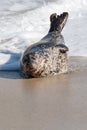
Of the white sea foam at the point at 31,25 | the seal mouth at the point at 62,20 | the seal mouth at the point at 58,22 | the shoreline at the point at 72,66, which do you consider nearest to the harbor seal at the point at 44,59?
the shoreline at the point at 72,66

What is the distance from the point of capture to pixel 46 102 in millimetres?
6211

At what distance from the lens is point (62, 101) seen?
6.25 metres

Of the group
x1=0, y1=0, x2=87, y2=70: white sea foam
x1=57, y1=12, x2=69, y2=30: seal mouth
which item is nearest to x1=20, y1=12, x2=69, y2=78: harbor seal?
x1=0, y1=0, x2=87, y2=70: white sea foam

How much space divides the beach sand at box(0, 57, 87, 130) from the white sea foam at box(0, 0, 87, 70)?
93cm

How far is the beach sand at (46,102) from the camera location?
5414 mm

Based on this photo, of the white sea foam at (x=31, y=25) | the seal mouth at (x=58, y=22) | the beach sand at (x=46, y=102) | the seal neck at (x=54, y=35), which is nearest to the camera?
the beach sand at (x=46, y=102)

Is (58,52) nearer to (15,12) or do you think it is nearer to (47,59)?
(47,59)

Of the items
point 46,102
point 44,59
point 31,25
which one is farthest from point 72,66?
point 31,25

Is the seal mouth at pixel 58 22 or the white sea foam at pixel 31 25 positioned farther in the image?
the seal mouth at pixel 58 22

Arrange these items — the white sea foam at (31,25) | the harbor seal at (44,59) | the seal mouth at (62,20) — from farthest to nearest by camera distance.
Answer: the seal mouth at (62,20) < the white sea foam at (31,25) < the harbor seal at (44,59)

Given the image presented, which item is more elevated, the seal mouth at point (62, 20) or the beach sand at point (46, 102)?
the seal mouth at point (62, 20)

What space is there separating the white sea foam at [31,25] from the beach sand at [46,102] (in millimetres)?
927

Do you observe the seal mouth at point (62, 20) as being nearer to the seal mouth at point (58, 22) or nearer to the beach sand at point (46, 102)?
the seal mouth at point (58, 22)

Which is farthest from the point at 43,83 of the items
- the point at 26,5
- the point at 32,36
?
the point at 26,5
